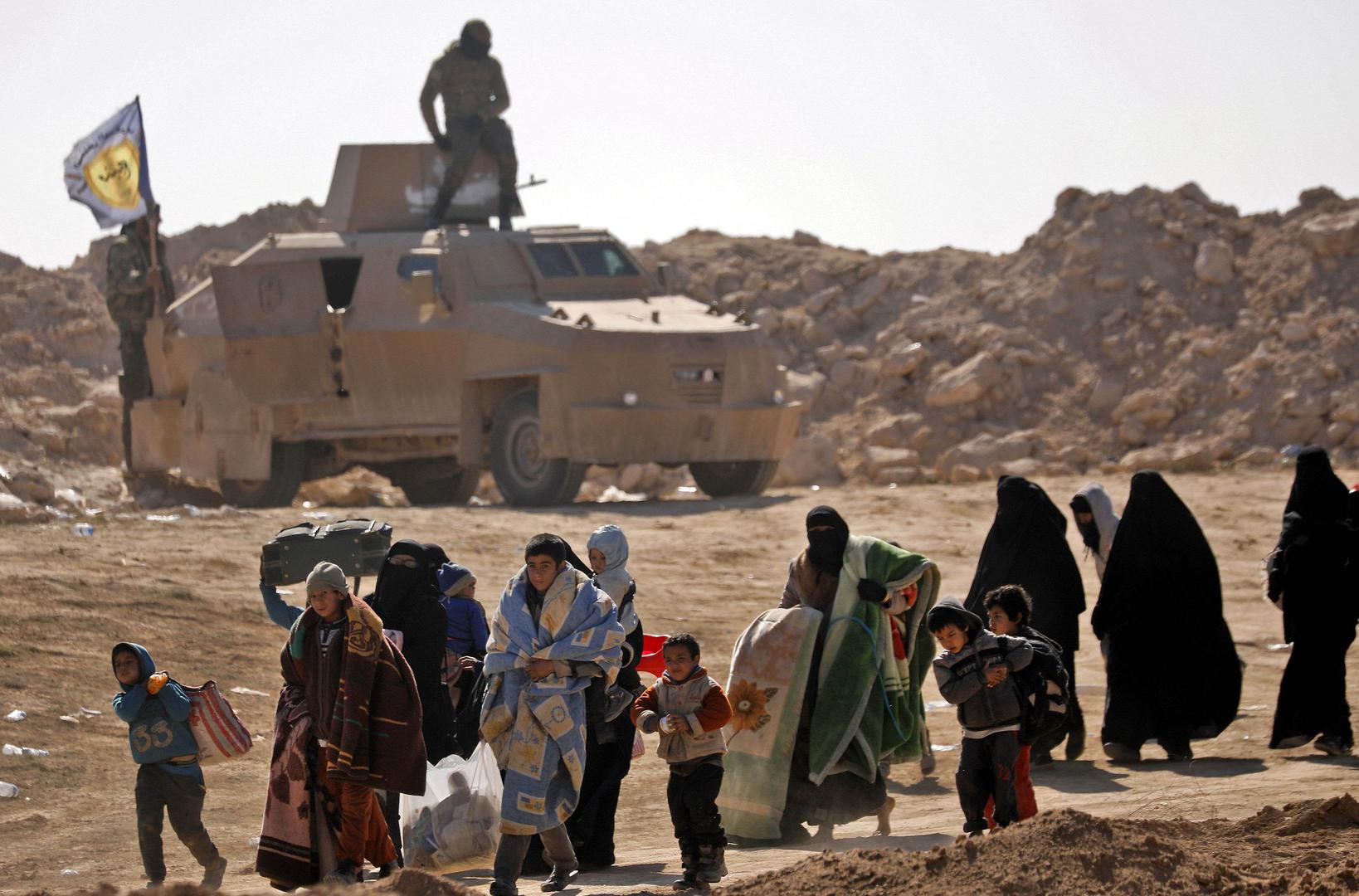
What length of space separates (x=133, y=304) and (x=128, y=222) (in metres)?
0.77

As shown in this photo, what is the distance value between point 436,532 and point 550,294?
3.23 m

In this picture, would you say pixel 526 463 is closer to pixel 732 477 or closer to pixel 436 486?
pixel 732 477

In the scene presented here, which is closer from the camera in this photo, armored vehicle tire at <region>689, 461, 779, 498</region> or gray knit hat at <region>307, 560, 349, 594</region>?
gray knit hat at <region>307, 560, 349, 594</region>

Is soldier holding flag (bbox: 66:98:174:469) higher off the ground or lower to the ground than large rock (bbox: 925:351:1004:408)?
higher

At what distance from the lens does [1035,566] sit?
896 cm

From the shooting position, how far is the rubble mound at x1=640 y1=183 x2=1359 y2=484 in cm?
2477

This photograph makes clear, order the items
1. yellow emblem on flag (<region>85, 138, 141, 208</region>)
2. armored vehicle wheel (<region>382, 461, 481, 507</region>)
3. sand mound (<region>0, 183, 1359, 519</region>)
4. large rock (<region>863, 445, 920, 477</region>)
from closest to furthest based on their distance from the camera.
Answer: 1. yellow emblem on flag (<region>85, 138, 141, 208</region>)
2. armored vehicle wheel (<region>382, 461, 481, 507</region>)
3. sand mound (<region>0, 183, 1359, 519</region>)
4. large rock (<region>863, 445, 920, 477</region>)

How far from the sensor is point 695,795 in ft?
22.0

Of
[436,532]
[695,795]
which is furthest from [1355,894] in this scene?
[436,532]

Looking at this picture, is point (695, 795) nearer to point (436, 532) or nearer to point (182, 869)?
point (182, 869)

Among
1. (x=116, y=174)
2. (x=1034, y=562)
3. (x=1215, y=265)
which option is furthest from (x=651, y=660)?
(x=1215, y=265)

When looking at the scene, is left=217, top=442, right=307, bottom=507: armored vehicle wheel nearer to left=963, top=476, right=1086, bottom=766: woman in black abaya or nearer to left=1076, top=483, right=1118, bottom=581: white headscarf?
left=1076, top=483, right=1118, bottom=581: white headscarf

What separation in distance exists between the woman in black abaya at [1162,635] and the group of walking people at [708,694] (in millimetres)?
12

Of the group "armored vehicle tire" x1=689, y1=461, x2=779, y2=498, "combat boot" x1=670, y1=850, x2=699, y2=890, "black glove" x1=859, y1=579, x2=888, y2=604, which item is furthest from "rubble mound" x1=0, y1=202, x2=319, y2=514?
"combat boot" x1=670, y1=850, x2=699, y2=890
